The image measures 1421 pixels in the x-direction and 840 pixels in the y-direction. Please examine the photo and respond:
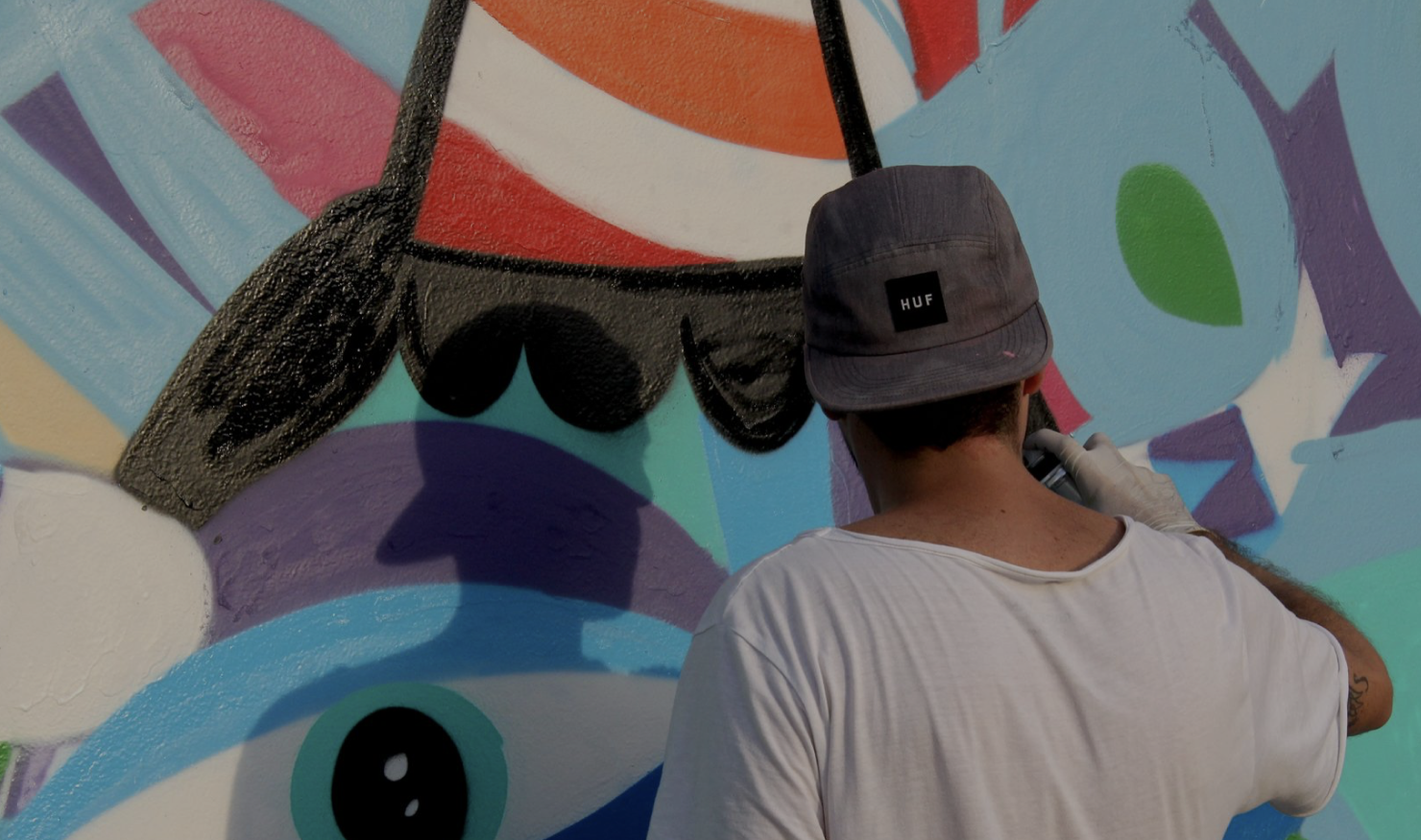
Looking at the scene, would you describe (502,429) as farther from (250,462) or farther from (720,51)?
(720,51)

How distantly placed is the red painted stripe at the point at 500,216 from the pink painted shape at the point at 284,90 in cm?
11

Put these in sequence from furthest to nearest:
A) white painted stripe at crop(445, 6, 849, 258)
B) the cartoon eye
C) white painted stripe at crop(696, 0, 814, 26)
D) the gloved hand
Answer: white painted stripe at crop(696, 0, 814, 26) → white painted stripe at crop(445, 6, 849, 258) → the cartoon eye → the gloved hand

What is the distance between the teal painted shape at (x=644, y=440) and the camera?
202 cm

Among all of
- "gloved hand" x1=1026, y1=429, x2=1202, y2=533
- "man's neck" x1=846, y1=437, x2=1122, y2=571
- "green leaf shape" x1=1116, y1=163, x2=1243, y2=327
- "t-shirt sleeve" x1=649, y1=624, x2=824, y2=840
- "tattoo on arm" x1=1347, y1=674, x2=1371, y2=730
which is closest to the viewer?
"t-shirt sleeve" x1=649, y1=624, x2=824, y2=840

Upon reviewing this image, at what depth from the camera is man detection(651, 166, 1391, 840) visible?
1.22m

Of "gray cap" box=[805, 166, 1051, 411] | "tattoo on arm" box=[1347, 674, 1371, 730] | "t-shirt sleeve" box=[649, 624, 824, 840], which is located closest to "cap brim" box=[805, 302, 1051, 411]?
"gray cap" box=[805, 166, 1051, 411]

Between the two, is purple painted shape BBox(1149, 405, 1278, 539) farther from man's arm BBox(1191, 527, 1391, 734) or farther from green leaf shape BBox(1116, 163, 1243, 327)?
man's arm BBox(1191, 527, 1391, 734)

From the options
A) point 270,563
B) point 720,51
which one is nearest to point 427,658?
point 270,563

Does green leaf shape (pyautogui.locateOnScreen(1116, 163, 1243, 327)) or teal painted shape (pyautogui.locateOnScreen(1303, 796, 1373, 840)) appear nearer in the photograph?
green leaf shape (pyautogui.locateOnScreen(1116, 163, 1243, 327))

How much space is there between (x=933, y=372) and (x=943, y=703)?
38 cm

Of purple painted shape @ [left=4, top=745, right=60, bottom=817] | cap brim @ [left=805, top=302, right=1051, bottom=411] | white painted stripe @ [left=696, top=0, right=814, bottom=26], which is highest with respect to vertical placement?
white painted stripe @ [left=696, top=0, right=814, bottom=26]

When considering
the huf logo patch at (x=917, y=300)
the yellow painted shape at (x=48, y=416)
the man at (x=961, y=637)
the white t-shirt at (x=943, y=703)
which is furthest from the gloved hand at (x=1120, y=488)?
the yellow painted shape at (x=48, y=416)

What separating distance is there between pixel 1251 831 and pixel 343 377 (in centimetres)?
223

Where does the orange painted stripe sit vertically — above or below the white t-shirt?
above
